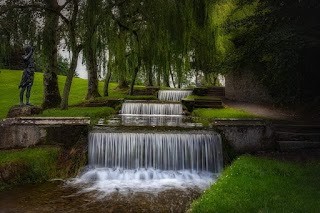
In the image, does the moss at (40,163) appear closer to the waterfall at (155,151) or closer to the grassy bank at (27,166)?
the grassy bank at (27,166)

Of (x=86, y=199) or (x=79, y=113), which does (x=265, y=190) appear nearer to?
(x=86, y=199)

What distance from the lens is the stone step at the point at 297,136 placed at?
536 inches

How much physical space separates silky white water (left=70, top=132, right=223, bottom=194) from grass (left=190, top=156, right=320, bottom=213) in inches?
92.0

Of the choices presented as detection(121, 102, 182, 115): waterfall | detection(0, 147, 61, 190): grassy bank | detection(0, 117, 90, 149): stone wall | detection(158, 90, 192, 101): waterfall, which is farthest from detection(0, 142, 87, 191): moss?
detection(158, 90, 192, 101): waterfall

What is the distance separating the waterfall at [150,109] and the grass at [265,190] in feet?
37.1

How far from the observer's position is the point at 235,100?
2952 centimetres

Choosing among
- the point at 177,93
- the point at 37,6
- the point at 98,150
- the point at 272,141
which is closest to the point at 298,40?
the point at 272,141

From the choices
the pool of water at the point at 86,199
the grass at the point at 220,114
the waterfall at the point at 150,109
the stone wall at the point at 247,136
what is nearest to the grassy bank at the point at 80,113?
the waterfall at the point at 150,109

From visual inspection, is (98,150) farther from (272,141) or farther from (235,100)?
(235,100)

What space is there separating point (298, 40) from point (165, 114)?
1161 cm

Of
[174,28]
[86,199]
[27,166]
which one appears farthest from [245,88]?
[86,199]

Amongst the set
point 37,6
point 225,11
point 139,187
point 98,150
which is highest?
point 225,11

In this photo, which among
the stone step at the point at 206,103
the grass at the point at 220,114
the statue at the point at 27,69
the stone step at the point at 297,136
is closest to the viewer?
the stone step at the point at 297,136

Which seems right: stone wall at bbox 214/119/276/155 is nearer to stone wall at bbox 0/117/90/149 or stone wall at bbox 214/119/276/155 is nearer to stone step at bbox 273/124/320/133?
stone step at bbox 273/124/320/133
